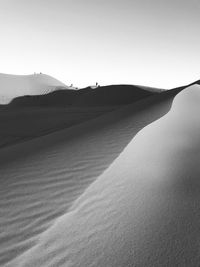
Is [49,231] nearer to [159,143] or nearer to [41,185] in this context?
[41,185]

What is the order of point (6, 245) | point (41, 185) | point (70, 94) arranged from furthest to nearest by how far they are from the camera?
1. point (70, 94)
2. point (41, 185)
3. point (6, 245)

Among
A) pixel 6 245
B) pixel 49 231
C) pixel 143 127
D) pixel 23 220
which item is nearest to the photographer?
pixel 6 245

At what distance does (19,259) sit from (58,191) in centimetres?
127

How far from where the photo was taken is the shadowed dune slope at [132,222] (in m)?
2.27

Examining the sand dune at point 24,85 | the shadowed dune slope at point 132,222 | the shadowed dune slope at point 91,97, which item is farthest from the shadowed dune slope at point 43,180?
→ the sand dune at point 24,85

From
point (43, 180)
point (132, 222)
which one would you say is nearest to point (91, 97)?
point (43, 180)

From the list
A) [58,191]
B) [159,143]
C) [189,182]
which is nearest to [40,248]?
[58,191]

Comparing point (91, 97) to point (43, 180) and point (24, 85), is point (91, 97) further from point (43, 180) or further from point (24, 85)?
point (43, 180)

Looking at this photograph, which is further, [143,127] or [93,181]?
[143,127]

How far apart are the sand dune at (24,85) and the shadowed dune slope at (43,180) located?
41.3m

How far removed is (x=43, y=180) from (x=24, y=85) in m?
52.0

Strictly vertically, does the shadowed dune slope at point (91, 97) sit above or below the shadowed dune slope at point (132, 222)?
below

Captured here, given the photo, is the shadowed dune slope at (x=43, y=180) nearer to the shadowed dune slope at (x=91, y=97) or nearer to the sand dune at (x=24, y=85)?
the shadowed dune slope at (x=91, y=97)

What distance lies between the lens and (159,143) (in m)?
5.75
